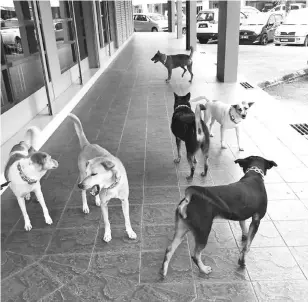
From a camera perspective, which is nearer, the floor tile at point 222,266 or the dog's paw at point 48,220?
the floor tile at point 222,266

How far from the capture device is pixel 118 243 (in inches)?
121

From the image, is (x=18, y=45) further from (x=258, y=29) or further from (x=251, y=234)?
→ (x=258, y=29)

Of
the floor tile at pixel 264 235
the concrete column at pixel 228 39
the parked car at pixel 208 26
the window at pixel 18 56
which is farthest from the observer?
the parked car at pixel 208 26

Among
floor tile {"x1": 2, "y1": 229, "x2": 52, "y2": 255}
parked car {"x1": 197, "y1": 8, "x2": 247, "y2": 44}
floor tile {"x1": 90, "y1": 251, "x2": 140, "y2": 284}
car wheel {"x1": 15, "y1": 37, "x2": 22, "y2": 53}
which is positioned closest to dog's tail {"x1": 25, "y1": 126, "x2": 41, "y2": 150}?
floor tile {"x1": 2, "y1": 229, "x2": 52, "y2": 255}

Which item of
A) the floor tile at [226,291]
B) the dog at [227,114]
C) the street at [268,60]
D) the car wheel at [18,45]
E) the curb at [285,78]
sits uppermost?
the car wheel at [18,45]

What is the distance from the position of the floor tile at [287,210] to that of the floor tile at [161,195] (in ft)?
3.29

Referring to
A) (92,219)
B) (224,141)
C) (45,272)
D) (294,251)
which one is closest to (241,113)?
(224,141)

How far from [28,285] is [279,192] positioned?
2.73 meters

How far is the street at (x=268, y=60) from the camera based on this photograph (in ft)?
36.1

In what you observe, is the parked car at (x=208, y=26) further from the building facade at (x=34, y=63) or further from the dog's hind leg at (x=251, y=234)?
the dog's hind leg at (x=251, y=234)

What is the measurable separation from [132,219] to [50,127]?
9.90 ft

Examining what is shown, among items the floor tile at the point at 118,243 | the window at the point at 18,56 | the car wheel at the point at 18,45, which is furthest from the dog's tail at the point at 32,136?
the car wheel at the point at 18,45

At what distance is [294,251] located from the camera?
2.89 meters

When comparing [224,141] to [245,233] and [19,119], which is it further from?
[19,119]
